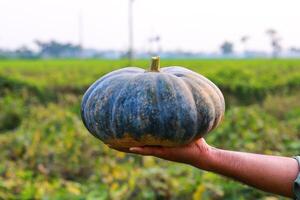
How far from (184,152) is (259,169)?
1.03 ft

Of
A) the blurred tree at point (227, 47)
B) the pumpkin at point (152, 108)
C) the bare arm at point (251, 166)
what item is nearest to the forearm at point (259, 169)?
the bare arm at point (251, 166)

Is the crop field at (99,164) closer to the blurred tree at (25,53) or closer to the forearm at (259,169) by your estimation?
the forearm at (259,169)

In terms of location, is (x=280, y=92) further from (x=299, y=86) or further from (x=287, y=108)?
(x=287, y=108)

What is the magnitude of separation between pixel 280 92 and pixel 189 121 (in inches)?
639

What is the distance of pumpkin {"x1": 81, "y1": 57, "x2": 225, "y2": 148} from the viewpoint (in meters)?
1.91

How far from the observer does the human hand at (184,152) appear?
2.00 metres

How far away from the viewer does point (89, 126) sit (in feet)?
6.73

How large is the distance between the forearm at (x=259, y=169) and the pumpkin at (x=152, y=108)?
19cm

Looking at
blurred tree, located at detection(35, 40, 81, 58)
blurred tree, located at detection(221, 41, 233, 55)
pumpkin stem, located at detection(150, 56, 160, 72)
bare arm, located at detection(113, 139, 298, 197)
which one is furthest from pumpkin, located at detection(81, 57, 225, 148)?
blurred tree, located at detection(221, 41, 233, 55)

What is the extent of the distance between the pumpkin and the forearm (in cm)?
19

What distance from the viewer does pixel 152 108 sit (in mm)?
1913

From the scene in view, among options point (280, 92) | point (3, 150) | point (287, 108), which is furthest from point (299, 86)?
point (3, 150)

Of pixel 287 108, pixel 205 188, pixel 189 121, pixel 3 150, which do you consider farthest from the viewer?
pixel 287 108

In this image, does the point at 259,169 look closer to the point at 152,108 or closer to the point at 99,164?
the point at 152,108
